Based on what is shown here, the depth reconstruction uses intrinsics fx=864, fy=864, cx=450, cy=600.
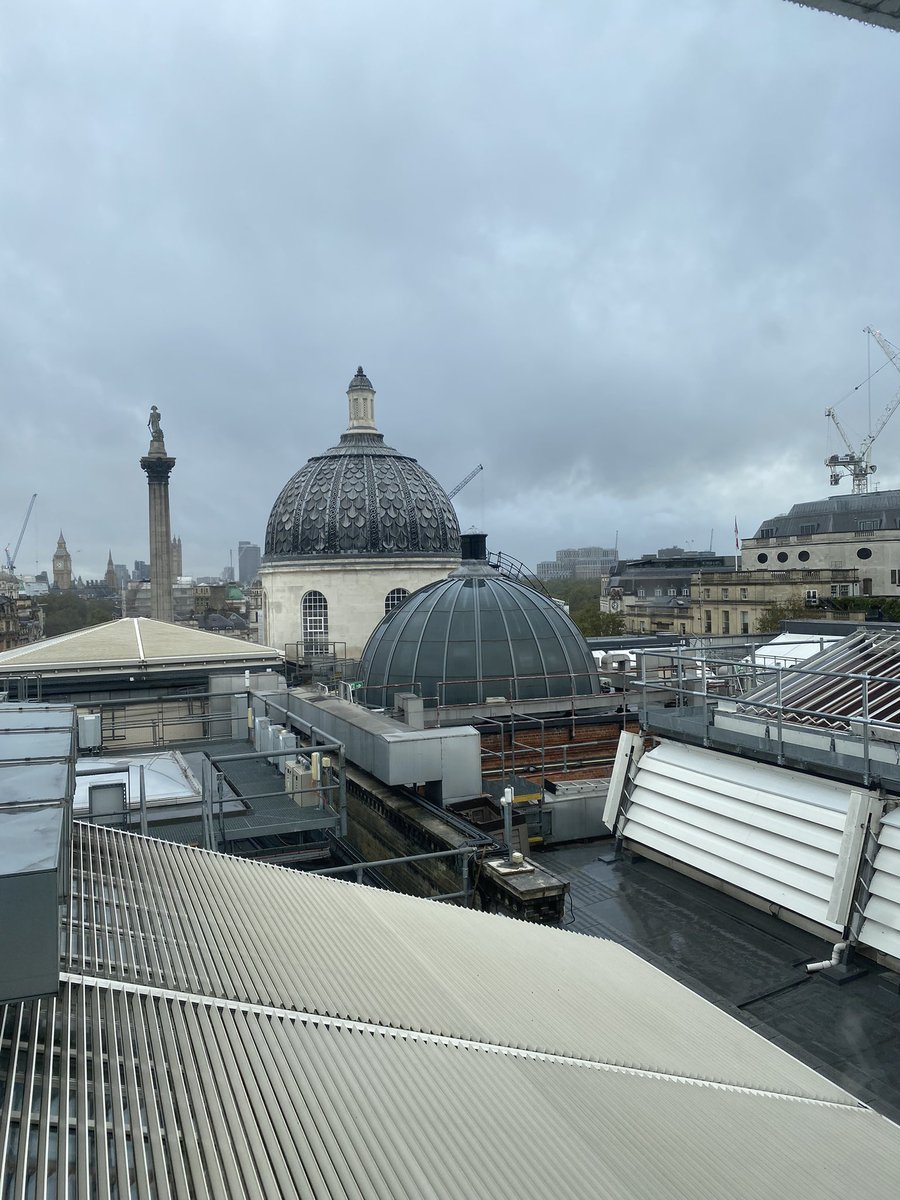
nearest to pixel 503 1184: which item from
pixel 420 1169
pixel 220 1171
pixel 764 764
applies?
pixel 420 1169

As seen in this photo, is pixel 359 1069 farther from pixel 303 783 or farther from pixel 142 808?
pixel 303 783

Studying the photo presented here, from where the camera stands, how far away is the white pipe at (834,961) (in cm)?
1091

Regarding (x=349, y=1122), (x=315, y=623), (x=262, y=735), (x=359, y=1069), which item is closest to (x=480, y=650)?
(x=262, y=735)

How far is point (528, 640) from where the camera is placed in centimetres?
2742

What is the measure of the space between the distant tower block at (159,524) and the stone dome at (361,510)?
24.9 metres

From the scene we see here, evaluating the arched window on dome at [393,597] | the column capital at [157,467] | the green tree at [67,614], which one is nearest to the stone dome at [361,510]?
the arched window on dome at [393,597]

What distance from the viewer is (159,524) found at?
3100 inches

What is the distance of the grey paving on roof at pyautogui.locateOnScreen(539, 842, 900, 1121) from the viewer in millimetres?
9305

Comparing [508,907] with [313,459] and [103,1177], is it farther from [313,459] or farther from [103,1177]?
[313,459]

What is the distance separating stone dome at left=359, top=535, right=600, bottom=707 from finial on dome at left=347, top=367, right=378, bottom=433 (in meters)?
31.4

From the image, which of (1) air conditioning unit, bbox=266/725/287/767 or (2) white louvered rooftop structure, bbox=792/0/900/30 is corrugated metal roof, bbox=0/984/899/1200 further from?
(1) air conditioning unit, bbox=266/725/287/767

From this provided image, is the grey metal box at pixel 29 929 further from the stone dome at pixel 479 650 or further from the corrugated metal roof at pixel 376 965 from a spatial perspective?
the stone dome at pixel 479 650

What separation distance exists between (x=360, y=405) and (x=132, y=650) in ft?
99.6

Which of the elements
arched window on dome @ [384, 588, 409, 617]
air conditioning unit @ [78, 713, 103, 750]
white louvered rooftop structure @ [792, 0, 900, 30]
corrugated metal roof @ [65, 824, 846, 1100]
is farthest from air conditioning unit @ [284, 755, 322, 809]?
arched window on dome @ [384, 588, 409, 617]
